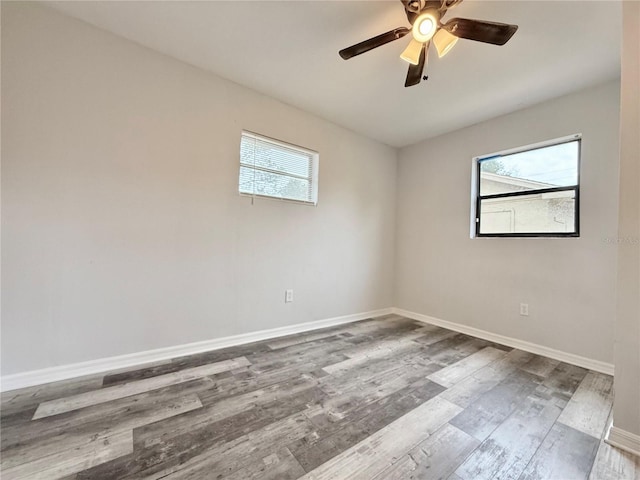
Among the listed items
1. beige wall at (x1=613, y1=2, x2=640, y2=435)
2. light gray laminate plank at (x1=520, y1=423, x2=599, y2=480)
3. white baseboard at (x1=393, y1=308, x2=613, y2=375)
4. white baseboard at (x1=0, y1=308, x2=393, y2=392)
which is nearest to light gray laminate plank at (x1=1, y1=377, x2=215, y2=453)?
white baseboard at (x1=0, y1=308, x2=393, y2=392)

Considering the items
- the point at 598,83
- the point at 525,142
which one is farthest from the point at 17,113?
the point at 598,83

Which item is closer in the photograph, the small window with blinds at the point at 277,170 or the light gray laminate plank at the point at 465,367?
the light gray laminate plank at the point at 465,367

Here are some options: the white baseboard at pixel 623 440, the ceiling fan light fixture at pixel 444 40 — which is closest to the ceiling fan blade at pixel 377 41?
the ceiling fan light fixture at pixel 444 40

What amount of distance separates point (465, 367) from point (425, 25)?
8.40ft

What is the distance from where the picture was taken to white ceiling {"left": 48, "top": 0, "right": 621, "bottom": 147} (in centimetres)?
168

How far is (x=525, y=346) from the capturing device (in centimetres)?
265

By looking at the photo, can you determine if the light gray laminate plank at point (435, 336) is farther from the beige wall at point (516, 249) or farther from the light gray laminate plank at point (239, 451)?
the light gray laminate plank at point (239, 451)

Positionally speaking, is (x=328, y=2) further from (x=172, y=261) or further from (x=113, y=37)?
(x=172, y=261)

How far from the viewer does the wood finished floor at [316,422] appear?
1172 millimetres

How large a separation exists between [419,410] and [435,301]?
6.97ft

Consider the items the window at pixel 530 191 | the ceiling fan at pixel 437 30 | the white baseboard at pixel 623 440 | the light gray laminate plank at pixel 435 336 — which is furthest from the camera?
the light gray laminate plank at pixel 435 336

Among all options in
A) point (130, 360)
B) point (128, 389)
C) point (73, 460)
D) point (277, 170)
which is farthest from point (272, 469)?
point (277, 170)

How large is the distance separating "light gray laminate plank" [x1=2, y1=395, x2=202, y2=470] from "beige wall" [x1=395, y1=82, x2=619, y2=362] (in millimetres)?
3060

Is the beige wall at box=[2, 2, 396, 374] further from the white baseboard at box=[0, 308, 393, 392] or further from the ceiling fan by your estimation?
the ceiling fan
